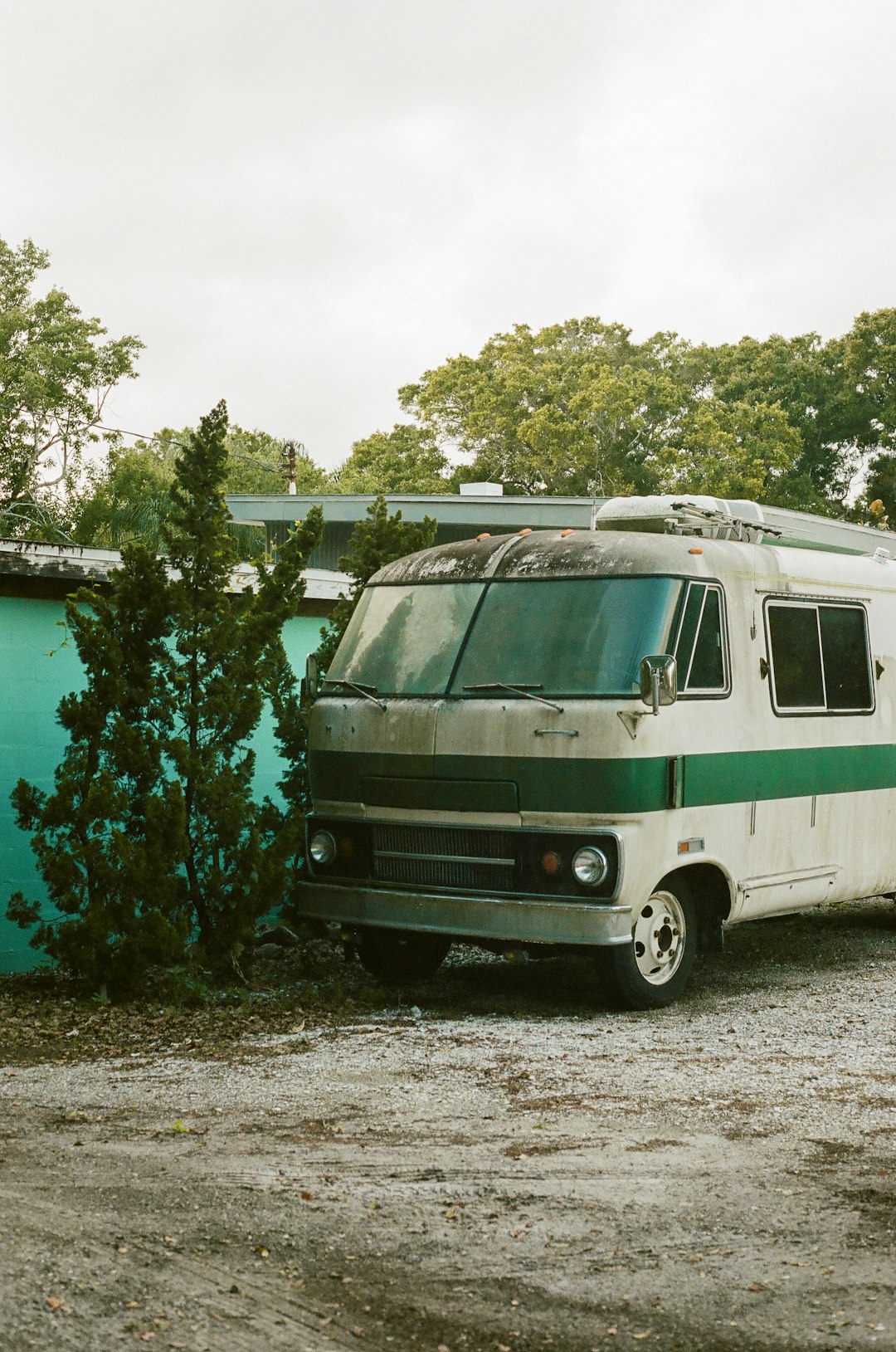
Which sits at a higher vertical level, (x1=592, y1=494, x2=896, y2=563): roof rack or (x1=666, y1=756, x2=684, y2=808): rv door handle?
(x1=592, y1=494, x2=896, y2=563): roof rack

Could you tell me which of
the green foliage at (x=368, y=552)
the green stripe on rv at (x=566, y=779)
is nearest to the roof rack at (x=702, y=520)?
the green foliage at (x=368, y=552)

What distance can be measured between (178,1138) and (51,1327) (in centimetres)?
182

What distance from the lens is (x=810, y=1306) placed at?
4359mm

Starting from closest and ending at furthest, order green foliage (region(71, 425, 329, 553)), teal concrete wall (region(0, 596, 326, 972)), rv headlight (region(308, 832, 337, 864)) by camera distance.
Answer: rv headlight (region(308, 832, 337, 864))
teal concrete wall (region(0, 596, 326, 972))
green foliage (region(71, 425, 329, 553))

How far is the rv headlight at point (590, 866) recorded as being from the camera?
8.16 meters

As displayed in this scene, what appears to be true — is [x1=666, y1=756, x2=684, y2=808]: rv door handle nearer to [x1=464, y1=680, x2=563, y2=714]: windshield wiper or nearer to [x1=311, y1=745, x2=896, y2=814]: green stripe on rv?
[x1=311, y1=745, x2=896, y2=814]: green stripe on rv

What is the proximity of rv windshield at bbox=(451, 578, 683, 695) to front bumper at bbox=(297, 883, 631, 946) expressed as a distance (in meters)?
1.15

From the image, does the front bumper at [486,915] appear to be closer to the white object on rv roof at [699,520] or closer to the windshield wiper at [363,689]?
the windshield wiper at [363,689]

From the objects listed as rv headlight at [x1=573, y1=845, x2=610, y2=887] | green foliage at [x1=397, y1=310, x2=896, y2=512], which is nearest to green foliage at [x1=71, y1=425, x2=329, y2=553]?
Answer: rv headlight at [x1=573, y1=845, x2=610, y2=887]

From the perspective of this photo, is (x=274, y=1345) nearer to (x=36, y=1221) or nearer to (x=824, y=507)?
(x=36, y=1221)

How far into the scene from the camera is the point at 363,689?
912 centimetres

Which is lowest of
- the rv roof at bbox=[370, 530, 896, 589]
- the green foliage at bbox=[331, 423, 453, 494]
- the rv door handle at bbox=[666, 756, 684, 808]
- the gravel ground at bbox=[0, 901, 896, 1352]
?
the gravel ground at bbox=[0, 901, 896, 1352]

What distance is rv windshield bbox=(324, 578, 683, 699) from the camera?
843 centimetres

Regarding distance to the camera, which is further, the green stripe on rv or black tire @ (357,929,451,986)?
black tire @ (357,929,451,986)
